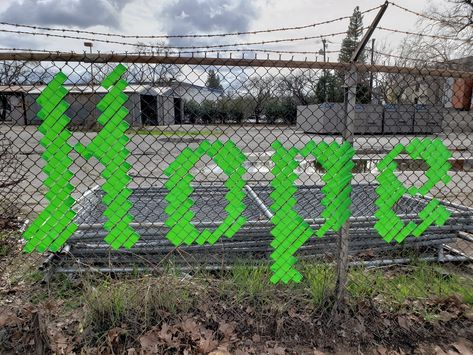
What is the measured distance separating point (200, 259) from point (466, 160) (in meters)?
12.5

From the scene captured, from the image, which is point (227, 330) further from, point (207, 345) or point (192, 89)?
point (192, 89)

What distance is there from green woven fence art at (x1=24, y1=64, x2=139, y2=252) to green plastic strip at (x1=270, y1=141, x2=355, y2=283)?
3.81 ft

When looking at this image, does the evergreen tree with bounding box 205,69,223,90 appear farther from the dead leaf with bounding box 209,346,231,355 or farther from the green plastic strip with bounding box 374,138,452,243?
the dead leaf with bounding box 209,346,231,355

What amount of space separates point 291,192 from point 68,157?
1701mm

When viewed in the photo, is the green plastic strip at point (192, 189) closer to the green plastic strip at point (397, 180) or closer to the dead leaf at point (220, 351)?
the dead leaf at point (220, 351)

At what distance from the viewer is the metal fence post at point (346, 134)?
8.94 ft

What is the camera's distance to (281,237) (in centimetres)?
304

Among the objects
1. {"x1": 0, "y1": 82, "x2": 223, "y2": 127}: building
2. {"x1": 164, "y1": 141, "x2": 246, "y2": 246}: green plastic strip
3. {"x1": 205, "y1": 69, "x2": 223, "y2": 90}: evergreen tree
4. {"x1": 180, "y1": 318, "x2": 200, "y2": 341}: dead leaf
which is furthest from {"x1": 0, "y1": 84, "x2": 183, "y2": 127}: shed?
{"x1": 180, "y1": 318, "x2": 200, "y2": 341}: dead leaf

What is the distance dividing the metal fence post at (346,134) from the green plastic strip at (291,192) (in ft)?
0.25

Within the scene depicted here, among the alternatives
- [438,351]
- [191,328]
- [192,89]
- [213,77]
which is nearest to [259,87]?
[192,89]

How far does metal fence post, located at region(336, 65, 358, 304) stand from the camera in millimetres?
2725

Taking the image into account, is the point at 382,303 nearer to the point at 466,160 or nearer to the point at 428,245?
the point at 428,245

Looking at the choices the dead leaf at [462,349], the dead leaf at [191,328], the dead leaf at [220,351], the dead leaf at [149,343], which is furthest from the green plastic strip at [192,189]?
the dead leaf at [462,349]

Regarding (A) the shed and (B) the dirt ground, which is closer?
(B) the dirt ground
